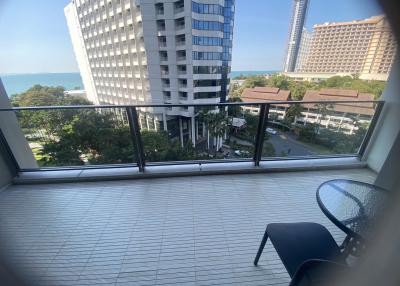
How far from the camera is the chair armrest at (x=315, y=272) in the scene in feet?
2.52

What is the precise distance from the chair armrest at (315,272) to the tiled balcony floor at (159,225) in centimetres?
56

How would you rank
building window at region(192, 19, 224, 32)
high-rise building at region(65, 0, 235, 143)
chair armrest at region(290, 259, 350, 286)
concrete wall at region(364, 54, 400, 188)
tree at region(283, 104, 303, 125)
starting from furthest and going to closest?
high-rise building at region(65, 0, 235, 143) → building window at region(192, 19, 224, 32) → tree at region(283, 104, 303, 125) → concrete wall at region(364, 54, 400, 188) → chair armrest at region(290, 259, 350, 286)

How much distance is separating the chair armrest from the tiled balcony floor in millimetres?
561

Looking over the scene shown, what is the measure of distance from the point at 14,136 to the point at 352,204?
3.84 metres

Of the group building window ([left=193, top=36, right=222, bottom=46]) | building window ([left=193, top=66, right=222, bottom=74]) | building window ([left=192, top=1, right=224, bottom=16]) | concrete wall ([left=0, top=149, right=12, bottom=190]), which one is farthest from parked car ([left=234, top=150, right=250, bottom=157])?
building window ([left=192, top=1, right=224, bottom=16])

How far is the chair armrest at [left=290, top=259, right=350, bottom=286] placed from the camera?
77 centimetres

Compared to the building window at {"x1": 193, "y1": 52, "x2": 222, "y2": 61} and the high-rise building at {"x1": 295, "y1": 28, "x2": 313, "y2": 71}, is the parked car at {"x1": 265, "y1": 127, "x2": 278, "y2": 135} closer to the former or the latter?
the high-rise building at {"x1": 295, "y1": 28, "x2": 313, "y2": 71}

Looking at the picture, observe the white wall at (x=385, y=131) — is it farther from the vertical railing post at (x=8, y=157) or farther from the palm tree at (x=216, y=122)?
the vertical railing post at (x=8, y=157)

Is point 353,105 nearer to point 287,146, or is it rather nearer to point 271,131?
point 287,146

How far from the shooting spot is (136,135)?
2.28 metres

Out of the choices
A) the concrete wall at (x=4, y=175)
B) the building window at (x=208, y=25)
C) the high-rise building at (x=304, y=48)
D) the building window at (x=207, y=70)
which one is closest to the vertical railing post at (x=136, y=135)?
the concrete wall at (x=4, y=175)

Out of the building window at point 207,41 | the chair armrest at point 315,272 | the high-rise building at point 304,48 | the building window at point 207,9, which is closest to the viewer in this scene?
the chair armrest at point 315,272

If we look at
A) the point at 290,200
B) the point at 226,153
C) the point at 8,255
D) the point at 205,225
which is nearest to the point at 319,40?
the point at 226,153

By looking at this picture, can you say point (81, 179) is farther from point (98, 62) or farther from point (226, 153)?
point (98, 62)
